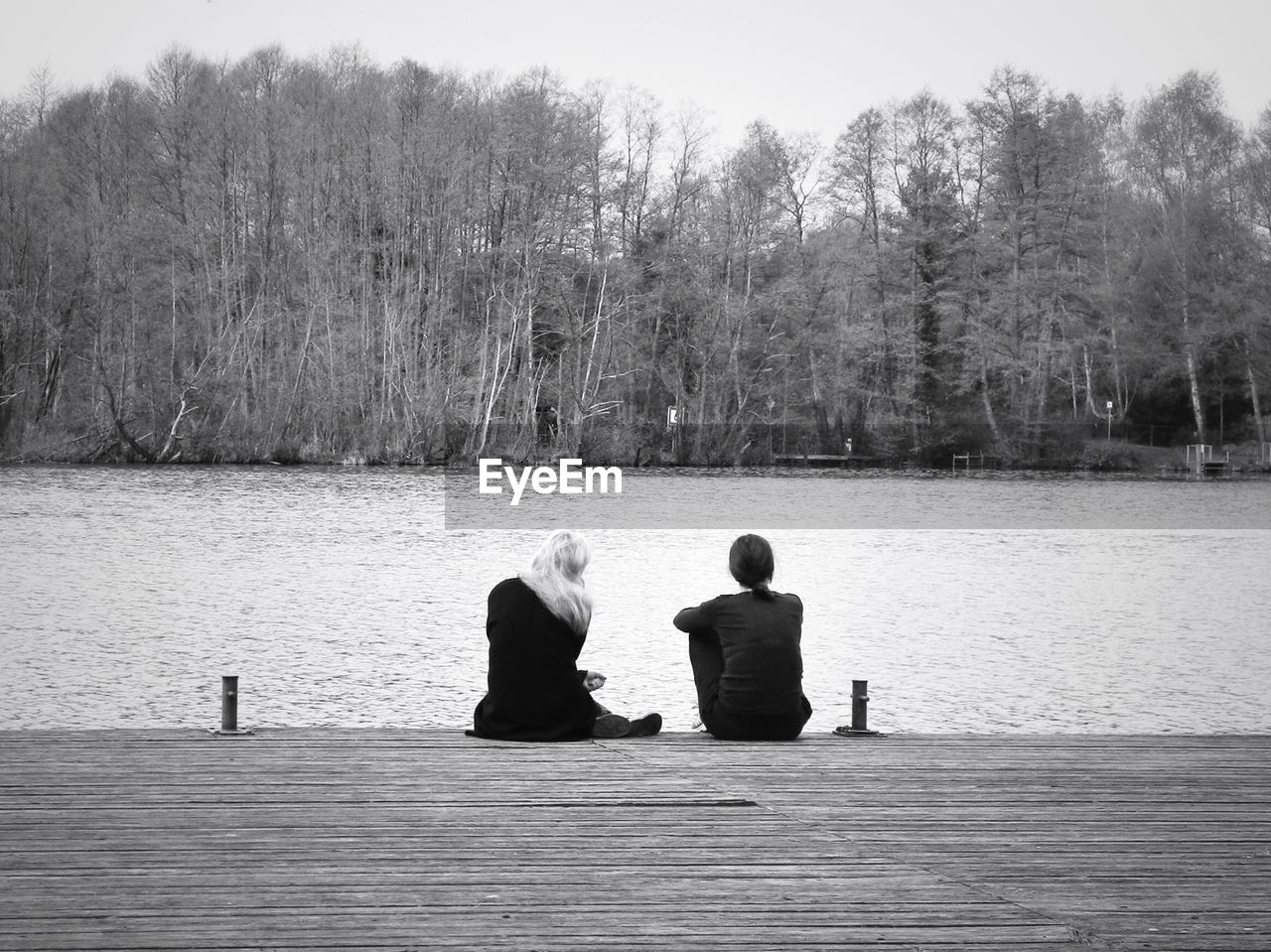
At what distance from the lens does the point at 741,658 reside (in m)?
6.87

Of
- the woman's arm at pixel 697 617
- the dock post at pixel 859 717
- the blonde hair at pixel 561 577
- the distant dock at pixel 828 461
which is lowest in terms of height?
the dock post at pixel 859 717

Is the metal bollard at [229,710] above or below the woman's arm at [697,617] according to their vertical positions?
below

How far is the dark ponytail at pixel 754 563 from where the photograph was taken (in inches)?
266

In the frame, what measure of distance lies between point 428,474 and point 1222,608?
1211 inches

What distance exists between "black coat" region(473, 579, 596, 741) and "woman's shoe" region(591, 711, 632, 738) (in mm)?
39

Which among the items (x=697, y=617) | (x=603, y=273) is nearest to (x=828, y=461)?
(x=603, y=273)

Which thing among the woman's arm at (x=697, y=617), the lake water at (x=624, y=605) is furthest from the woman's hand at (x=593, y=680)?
the lake water at (x=624, y=605)

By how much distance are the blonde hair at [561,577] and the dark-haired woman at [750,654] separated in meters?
0.55

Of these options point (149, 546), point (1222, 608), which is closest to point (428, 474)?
point (149, 546)

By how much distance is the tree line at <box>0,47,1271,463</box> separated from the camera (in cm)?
5122

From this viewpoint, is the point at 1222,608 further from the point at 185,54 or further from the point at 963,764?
the point at 185,54

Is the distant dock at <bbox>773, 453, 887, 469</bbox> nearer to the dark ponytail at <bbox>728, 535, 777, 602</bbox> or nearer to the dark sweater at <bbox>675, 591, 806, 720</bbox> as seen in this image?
the dark sweater at <bbox>675, 591, 806, 720</bbox>

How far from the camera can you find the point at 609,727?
714 cm

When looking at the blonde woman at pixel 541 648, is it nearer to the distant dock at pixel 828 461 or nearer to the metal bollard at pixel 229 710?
the metal bollard at pixel 229 710
